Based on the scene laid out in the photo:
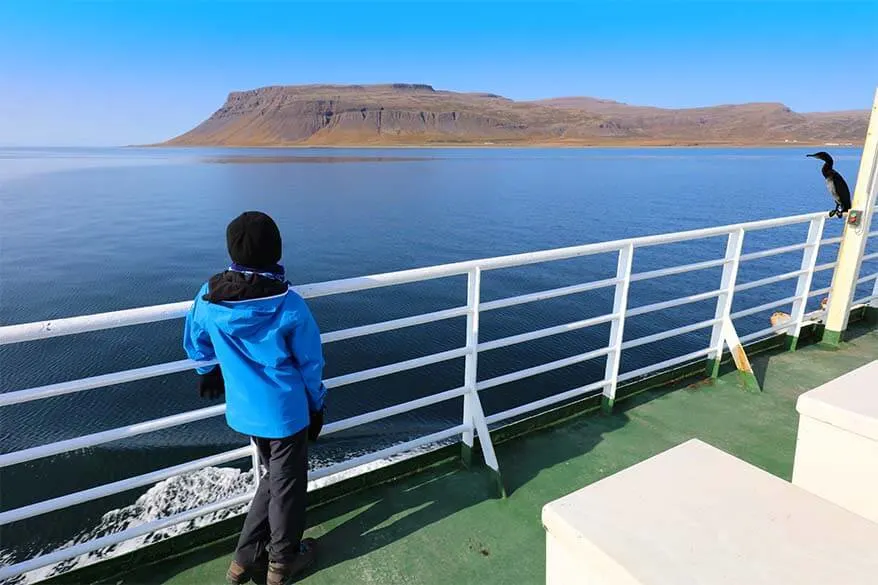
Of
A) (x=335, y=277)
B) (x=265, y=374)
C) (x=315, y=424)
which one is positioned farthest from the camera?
(x=335, y=277)

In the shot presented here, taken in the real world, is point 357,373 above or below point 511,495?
above

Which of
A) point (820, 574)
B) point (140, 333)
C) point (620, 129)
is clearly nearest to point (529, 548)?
point (820, 574)

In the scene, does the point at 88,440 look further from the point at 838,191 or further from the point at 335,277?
the point at 335,277

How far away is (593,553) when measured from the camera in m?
1.33

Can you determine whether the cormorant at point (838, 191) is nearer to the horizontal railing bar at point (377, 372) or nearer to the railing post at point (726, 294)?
the railing post at point (726, 294)

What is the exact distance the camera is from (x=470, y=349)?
2.77 metres

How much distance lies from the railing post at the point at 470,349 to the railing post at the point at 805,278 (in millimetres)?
2839

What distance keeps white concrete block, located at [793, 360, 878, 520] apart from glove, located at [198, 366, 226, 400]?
2218 mm

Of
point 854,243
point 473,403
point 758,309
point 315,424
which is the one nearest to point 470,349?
point 473,403

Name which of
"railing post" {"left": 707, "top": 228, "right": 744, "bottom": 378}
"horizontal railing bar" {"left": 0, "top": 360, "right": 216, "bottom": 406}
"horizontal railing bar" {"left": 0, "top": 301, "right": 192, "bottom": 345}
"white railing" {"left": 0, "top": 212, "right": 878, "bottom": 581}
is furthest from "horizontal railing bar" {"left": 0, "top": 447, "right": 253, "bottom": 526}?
"railing post" {"left": 707, "top": 228, "right": 744, "bottom": 378}

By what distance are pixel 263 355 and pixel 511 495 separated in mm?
1520

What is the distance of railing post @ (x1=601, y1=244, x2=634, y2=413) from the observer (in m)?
3.22

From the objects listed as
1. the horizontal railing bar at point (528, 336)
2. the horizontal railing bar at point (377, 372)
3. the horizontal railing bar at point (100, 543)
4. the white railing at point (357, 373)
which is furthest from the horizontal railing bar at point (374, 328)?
the horizontal railing bar at point (100, 543)

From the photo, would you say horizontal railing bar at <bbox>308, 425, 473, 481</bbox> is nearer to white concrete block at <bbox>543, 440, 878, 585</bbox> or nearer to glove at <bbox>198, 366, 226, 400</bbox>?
glove at <bbox>198, 366, 226, 400</bbox>
